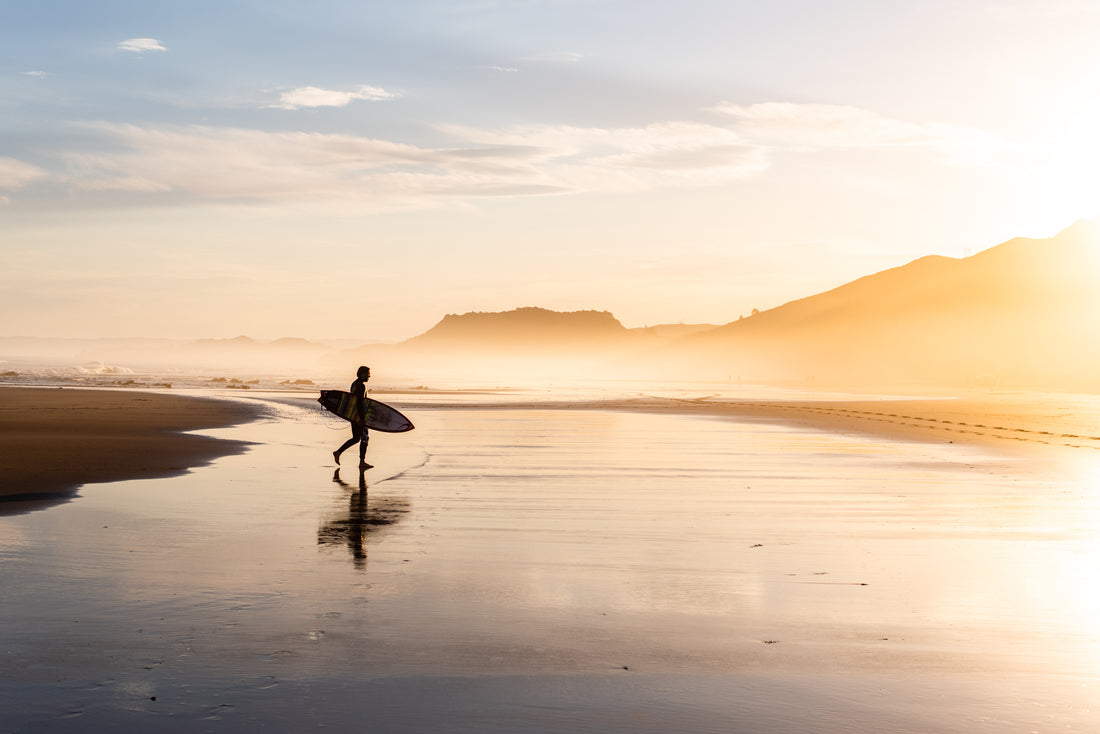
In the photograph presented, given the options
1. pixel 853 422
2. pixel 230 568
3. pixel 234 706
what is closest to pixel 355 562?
pixel 230 568

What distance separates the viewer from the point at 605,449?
25328 millimetres

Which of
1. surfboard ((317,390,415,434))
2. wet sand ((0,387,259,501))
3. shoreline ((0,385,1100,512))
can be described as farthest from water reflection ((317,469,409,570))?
surfboard ((317,390,415,434))

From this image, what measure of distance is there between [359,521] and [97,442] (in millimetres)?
14645

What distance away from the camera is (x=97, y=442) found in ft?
82.5

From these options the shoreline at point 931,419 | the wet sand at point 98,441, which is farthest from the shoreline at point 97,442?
the shoreline at point 931,419

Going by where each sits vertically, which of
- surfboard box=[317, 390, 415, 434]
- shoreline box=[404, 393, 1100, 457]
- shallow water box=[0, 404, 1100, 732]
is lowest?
shallow water box=[0, 404, 1100, 732]

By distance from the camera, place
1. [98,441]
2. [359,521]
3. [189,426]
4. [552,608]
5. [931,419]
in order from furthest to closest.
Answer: [931,419] → [189,426] → [98,441] → [359,521] → [552,608]

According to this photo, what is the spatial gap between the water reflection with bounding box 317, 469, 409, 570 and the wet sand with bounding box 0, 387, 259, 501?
480 centimetres

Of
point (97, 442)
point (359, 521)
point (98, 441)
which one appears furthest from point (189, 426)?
point (359, 521)

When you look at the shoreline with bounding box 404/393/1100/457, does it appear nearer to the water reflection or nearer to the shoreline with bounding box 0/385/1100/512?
the shoreline with bounding box 0/385/1100/512

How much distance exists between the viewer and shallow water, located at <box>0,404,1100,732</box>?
20.3ft

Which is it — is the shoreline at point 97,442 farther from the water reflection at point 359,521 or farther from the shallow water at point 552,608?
the water reflection at point 359,521

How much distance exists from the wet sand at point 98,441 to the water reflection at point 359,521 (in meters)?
4.80

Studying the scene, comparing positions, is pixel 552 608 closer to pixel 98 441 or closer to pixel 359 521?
pixel 359 521
